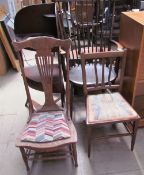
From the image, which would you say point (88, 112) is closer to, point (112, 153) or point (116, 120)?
point (116, 120)

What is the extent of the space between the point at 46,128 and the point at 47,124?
44 millimetres

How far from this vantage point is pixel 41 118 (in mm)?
1579

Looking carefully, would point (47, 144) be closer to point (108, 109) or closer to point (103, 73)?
point (108, 109)

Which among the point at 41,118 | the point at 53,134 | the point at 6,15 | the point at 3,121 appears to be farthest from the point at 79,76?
the point at 6,15

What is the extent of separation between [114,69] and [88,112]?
2.02 feet

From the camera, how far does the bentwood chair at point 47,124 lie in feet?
4.50

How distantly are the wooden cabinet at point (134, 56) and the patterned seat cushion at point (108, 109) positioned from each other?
0.16 m

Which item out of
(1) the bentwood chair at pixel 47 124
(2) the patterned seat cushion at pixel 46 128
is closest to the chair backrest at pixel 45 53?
(1) the bentwood chair at pixel 47 124

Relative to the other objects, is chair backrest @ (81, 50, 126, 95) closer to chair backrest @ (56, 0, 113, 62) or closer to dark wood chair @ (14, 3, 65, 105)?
chair backrest @ (56, 0, 113, 62)

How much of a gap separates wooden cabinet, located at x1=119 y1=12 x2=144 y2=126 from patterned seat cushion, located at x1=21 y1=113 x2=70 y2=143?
2.25ft

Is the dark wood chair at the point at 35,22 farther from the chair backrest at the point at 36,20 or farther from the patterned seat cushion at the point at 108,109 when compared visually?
the patterned seat cushion at the point at 108,109

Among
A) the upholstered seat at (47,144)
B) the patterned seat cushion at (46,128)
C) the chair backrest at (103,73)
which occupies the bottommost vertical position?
the upholstered seat at (47,144)

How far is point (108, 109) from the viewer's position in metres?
1.61

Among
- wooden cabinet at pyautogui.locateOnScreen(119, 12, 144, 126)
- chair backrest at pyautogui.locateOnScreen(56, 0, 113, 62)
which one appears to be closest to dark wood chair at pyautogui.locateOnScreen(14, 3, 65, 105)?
chair backrest at pyautogui.locateOnScreen(56, 0, 113, 62)
